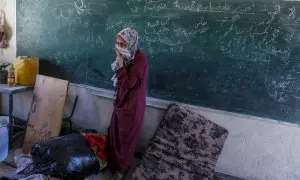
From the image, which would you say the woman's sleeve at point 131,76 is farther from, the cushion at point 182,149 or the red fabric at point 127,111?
the cushion at point 182,149

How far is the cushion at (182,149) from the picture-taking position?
8.64 ft

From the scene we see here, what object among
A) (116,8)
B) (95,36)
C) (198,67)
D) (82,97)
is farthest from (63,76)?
(198,67)

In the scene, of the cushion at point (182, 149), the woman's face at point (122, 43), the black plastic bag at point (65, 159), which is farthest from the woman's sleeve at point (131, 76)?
the black plastic bag at point (65, 159)

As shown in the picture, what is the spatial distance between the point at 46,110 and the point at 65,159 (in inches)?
35.7

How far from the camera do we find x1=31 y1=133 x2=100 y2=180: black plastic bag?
2385 millimetres

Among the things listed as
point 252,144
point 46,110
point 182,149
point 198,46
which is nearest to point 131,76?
point 198,46

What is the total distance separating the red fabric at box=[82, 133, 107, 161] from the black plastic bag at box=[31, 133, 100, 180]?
0.36ft

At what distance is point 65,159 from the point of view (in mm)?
2396

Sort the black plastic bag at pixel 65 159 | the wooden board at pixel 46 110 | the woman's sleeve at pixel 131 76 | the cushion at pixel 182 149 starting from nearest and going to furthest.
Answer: the black plastic bag at pixel 65 159, the woman's sleeve at pixel 131 76, the cushion at pixel 182 149, the wooden board at pixel 46 110

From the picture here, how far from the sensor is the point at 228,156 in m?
2.80

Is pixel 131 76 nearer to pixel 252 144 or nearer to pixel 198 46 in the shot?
pixel 198 46

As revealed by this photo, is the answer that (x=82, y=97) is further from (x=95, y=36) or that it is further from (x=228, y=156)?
(x=228, y=156)

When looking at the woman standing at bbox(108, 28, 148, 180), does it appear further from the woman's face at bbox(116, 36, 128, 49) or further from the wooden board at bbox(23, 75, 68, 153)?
the wooden board at bbox(23, 75, 68, 153)

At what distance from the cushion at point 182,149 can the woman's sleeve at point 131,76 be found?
52cm
